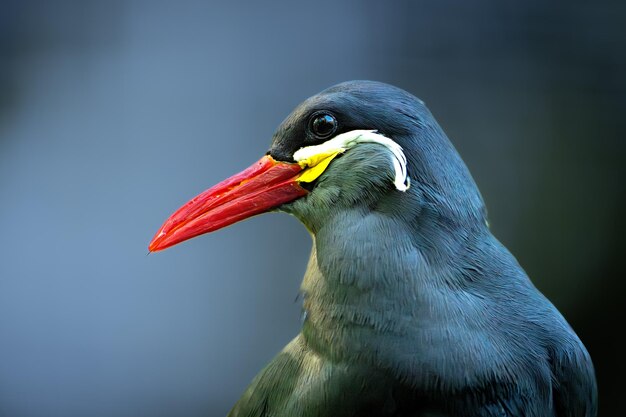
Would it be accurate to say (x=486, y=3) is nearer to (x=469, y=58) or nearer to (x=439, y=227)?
(x=469, y=58)

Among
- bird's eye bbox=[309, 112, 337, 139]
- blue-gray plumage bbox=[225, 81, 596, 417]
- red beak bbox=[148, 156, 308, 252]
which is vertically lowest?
blue-gray plumage bbox=[225, 81, 596, 417]

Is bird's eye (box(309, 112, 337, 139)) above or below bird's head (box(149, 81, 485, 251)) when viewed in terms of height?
above

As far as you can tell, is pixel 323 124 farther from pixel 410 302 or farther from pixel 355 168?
pixel 410 302

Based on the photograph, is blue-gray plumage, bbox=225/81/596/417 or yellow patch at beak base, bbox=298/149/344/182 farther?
yellow patch at beak base, bbox=298/149/344/182

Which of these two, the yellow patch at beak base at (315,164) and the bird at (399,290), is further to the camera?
the yellow patch at beak base at (315,164)

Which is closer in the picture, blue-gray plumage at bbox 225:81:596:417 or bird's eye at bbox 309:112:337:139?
blue-gray plumage at bbox 225:81:596:417
